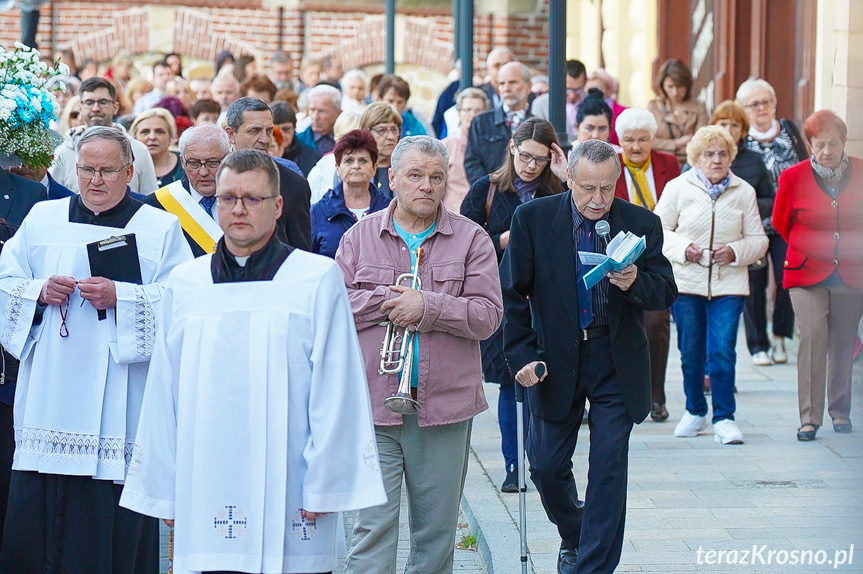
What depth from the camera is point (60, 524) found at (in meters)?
5.46

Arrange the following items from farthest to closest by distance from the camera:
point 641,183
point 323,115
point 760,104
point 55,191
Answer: point 323,115 < point 760,104 < point 641,183 < point 55,191

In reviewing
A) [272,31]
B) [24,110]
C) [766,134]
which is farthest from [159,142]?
[272,31]

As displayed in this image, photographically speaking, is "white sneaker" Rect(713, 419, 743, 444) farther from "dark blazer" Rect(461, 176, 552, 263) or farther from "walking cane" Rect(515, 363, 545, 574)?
"walking cane" Rect(515, 363, 545, 574)

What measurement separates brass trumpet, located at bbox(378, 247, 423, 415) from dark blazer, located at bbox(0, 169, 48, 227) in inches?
77.6

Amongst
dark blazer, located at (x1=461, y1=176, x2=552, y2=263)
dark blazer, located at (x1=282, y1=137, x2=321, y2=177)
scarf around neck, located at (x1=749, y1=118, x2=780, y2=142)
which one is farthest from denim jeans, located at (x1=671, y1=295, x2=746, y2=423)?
dark blazer, located at (x1=282, y1=137, x2=321, y2=177)

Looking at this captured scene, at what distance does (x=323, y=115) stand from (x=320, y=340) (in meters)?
7.21

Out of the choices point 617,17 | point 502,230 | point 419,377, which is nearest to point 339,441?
point 419,377

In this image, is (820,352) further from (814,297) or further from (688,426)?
(688,426)

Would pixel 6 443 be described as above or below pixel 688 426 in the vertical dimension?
above

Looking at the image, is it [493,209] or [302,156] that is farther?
[302,156]

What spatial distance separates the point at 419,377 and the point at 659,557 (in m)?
1.68

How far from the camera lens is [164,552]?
6820 millimetres

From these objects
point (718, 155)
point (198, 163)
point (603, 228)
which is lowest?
point (603, 228)

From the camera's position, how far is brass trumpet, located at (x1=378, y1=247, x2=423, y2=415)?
205 inches
